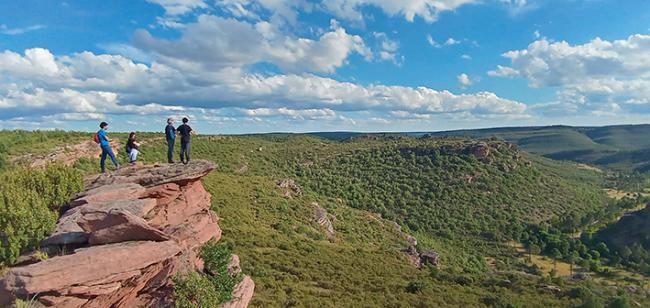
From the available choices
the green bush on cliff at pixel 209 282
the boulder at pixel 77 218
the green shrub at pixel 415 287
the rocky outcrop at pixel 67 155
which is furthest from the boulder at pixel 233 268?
the rocky outcrop at pixel 67 155

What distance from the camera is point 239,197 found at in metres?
46.7

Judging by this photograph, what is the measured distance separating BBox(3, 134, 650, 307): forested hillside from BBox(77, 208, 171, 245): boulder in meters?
9.44

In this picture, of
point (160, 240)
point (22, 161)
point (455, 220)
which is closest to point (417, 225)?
point (455, 220)

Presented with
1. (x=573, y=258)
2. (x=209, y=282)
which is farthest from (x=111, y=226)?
(x=573, y=258)

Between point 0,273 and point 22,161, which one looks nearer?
point 0,273

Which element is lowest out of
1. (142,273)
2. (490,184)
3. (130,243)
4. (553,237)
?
(553,237)

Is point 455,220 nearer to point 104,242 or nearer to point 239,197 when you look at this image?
point 239,197

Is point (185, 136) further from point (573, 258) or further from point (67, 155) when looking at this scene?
point (573, 258)

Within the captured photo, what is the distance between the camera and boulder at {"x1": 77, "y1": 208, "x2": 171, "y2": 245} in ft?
43.3

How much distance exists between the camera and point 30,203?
15.3 metres

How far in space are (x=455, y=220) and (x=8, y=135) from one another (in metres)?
72.6

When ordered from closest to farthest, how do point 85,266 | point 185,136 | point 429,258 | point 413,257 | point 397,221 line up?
point 85,266 < point 185,136 < point 413,257 < point 429,258 < point 397,221

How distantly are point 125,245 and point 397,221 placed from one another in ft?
216

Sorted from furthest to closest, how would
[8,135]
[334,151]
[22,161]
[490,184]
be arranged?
[334,151] → [490,184] → [8,135] → [22,161]
